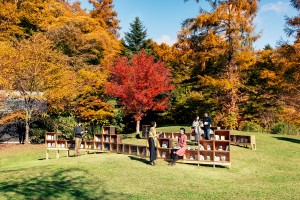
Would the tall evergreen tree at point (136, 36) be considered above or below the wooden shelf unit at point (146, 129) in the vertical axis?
above

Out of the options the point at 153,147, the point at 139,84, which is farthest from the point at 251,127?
the point at 153,147

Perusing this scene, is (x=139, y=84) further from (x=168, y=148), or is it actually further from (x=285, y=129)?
(x=285, y=129)

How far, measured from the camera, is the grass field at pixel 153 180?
9211mm

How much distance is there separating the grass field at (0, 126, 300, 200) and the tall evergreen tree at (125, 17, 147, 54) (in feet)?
107

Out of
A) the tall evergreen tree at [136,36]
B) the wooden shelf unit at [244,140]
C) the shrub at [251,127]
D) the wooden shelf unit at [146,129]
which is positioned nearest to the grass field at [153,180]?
the wooden shelf unit at [244,140]

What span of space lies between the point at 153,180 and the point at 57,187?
3.46 m

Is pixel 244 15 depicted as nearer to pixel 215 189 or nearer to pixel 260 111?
pixel 260 111

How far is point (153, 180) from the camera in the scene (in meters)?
11.0

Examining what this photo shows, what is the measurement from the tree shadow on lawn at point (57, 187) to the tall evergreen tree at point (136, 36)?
35.7 metres

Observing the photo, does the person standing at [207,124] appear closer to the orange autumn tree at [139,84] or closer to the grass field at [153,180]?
the grass field at [153,180]

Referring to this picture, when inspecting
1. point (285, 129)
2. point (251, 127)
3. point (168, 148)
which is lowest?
point (168, 148)

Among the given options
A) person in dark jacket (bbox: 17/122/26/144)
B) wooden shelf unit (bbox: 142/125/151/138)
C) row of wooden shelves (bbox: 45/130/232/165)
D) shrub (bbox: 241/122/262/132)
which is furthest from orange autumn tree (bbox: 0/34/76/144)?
shrub (bbox: 241/122/262/132)

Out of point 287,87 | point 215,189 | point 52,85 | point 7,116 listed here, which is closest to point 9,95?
point 7,116

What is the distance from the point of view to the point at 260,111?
31.6 meters
